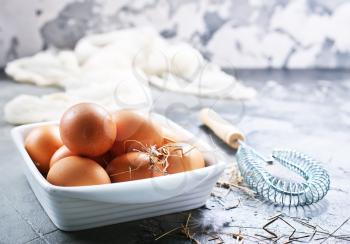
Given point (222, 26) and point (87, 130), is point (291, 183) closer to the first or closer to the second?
point (87, 130)

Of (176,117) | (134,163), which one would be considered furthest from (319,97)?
(134,163)

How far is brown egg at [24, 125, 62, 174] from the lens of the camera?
0.82 meters

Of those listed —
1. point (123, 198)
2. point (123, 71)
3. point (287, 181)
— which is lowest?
point (123, 71)

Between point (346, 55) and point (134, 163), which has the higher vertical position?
point (134, 163)

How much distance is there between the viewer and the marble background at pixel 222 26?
1896 millimetres

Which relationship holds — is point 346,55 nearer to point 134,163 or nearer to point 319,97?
point 319,97

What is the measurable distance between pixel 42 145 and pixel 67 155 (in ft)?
0.25

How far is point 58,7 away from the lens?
6.22 ft

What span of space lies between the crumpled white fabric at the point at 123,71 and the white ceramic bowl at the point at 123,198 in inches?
25.7

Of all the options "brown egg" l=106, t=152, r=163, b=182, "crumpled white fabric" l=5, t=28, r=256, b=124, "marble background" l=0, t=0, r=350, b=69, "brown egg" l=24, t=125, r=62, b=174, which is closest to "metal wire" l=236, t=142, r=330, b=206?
"brown egg" l=106, t=152, r=163, b=182

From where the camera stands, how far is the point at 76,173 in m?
0.73

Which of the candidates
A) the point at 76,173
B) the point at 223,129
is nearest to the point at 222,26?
the point at 223,129

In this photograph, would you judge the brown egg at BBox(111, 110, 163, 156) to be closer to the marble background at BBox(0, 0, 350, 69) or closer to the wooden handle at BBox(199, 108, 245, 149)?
the wooden handle at BBox(199, 108, 245, 149)

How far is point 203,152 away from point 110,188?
21cm
